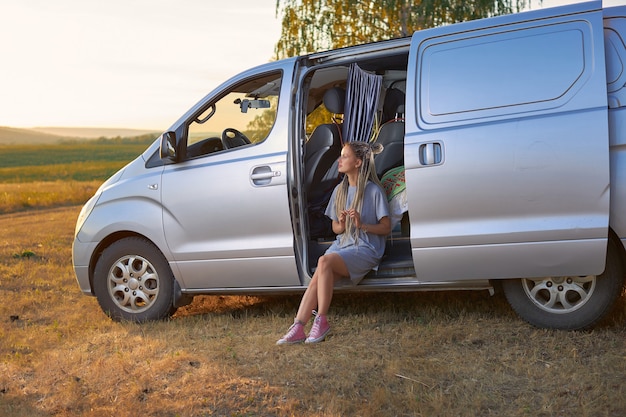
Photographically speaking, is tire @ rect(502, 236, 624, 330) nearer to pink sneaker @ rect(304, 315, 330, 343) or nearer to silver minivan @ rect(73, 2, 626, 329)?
silver minivan @ rect(73, 2, 626, 329)

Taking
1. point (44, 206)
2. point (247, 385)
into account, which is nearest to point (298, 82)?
point (247, 385)

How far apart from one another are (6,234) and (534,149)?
12262mm

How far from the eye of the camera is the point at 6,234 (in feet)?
52.1

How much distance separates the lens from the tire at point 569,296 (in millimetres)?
5906

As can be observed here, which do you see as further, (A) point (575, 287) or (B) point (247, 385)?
(A) point (575, 287)

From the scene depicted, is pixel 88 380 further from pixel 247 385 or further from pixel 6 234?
pixel 6 234

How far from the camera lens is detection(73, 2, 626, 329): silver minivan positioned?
18.7 feet

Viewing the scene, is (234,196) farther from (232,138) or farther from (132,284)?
(132,284)

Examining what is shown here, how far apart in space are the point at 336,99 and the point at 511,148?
1759mm

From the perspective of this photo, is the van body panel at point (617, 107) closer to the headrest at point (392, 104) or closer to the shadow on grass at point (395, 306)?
the shadow on grass at point (395, 306)

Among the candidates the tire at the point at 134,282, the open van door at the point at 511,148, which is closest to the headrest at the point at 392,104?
the open van door at the point at 511,148

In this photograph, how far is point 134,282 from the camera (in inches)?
293

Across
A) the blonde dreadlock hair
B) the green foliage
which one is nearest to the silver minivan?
the blonde dreadlock hair

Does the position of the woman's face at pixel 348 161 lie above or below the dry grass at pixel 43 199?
above
